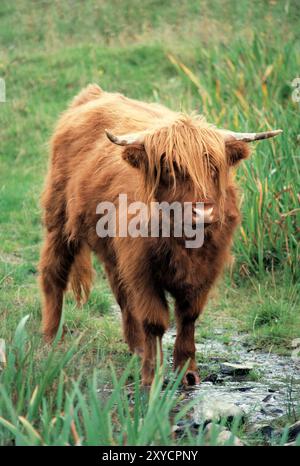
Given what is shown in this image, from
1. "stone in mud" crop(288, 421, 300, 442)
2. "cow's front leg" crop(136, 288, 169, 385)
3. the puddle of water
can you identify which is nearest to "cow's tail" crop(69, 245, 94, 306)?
the puddle of water

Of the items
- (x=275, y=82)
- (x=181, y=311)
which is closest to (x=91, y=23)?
(x=275, y=82)

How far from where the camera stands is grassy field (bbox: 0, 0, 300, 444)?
10.2 feet

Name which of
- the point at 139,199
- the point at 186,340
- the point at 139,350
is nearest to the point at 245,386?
the point at 186,340

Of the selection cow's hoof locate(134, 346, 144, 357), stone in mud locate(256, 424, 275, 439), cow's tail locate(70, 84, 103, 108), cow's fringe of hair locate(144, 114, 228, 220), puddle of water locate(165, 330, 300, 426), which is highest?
cow's tail locate(70, 84, 103, 108)

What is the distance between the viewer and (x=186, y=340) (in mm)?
4496

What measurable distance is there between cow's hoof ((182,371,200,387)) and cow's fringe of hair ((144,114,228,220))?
916 millimetres

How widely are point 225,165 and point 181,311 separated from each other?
2.58 feet

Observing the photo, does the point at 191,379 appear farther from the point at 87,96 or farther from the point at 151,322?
the point at 87,96

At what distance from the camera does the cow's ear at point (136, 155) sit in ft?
13.3

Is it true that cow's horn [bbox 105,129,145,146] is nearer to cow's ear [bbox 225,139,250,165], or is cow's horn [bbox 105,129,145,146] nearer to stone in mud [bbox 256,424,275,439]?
cow's ear [bbox 225,139,250,165]

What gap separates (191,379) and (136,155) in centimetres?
120

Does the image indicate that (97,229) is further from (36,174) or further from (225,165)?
(36,174)

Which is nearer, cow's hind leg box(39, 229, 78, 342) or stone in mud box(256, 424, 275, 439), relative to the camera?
stone in mud box(256, 424, 275, 439)

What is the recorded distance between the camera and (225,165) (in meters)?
4.13
